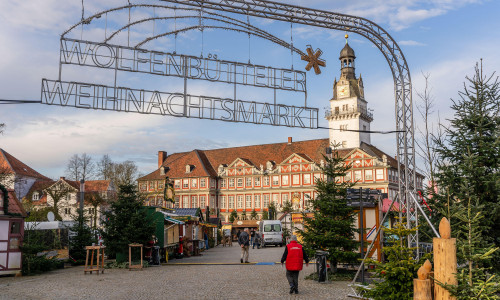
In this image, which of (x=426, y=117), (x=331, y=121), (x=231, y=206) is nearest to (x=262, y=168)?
(x=231, y=206)

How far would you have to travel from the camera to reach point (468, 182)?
37.5ft

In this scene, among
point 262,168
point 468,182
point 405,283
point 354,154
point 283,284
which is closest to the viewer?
point 405,283

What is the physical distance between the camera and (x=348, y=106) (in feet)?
246

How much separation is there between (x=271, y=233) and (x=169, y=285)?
27.1 m

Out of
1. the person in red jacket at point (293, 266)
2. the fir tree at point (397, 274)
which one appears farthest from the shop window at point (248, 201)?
the fir tree at point (397, 274)

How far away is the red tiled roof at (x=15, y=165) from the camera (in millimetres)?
64188

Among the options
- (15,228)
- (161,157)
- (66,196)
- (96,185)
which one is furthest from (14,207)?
(161,157)

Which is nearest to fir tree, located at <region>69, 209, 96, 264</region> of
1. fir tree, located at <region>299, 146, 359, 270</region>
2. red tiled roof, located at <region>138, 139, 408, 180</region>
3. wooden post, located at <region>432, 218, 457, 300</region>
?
fir tree, located at <region>299, 146, 359, 270</region>

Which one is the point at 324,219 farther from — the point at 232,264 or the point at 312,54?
the point at 232,264

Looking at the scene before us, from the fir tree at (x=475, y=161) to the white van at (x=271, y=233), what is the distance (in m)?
29.3

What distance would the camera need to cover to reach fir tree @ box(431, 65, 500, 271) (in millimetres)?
11195

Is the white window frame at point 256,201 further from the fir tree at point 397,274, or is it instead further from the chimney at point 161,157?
the fir tree at point 397,274

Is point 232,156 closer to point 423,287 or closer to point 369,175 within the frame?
point 369,175

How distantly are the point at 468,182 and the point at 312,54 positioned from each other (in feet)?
19.9
